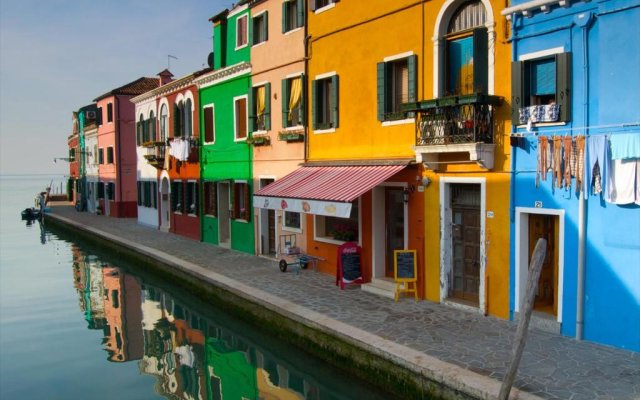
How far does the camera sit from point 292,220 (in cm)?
1717

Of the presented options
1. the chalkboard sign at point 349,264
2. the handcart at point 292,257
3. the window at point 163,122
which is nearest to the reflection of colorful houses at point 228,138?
the handcart at point 292,257

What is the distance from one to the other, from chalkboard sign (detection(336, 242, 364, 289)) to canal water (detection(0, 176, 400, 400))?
239 cm

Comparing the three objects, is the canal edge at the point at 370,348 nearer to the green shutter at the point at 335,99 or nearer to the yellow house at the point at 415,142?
the yellow house at the point at 415,142

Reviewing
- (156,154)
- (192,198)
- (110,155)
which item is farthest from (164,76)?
(110,155)

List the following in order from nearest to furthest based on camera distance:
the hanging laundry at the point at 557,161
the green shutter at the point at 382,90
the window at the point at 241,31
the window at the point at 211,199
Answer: the hanging laundry at the point at 557,161 < the green shutter at the point at 382,90 < the window at the point at 241,31 < the window at the point at 211,199

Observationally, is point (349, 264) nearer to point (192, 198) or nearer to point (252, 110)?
point (252, 110)

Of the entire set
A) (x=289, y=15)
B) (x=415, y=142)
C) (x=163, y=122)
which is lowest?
(x=415, y=142)

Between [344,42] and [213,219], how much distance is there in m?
10.2

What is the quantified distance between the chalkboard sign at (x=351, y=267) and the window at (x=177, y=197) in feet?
44.2

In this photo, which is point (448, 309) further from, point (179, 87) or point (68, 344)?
point (179, 87)

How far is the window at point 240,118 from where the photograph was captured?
1978 centimetres

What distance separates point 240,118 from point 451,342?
43.3ft

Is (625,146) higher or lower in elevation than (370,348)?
higher

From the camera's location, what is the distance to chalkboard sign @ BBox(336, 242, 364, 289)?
13359 mm
